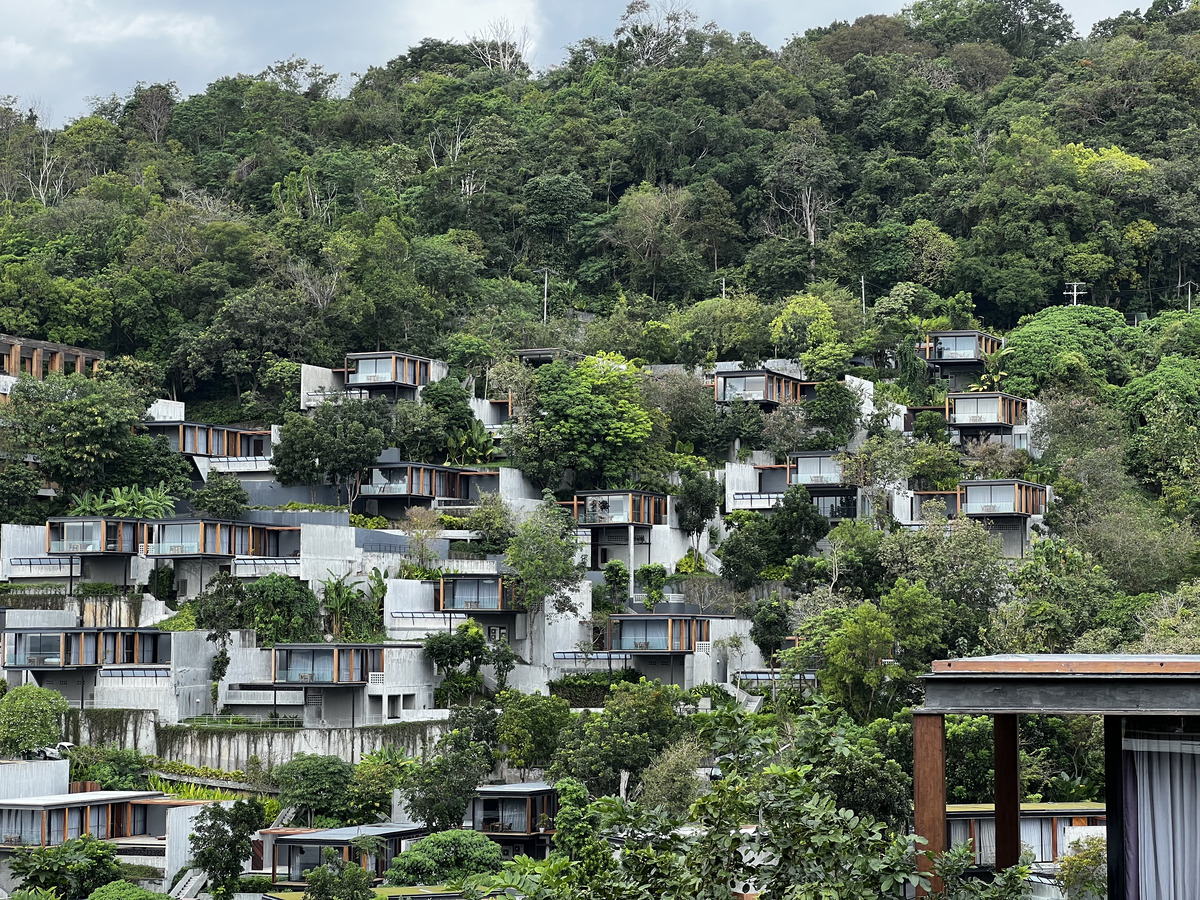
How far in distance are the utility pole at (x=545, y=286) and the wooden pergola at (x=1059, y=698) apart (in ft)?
185

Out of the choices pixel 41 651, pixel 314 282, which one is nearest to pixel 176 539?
pixel 41 651

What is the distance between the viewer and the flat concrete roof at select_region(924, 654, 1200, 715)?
1117 cm

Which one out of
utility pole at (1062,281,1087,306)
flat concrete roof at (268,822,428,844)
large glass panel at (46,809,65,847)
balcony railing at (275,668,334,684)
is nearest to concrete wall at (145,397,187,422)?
balcony railing at (275,668,334,684)

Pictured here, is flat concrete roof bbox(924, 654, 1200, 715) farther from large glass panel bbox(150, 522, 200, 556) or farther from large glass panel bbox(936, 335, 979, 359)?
large glass panel bbox(936, 335, 979, 359)

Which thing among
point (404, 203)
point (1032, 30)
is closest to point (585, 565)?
point (404, 203)

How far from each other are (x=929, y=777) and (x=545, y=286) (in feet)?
198

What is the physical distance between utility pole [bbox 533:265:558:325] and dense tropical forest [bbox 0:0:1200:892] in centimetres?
21

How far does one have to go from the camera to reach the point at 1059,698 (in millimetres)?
11359

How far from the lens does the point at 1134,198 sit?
72312 mm

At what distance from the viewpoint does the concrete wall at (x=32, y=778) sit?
39.1 metres

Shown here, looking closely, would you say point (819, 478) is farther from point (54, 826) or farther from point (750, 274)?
point (54, 826)

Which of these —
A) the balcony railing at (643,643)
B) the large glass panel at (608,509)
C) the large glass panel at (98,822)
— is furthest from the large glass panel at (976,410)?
the large glass panel at (98,822)

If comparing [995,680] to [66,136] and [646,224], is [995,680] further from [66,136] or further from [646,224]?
[66,136]

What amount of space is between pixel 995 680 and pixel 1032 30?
95.7 m
